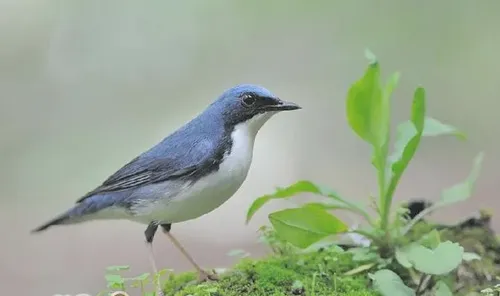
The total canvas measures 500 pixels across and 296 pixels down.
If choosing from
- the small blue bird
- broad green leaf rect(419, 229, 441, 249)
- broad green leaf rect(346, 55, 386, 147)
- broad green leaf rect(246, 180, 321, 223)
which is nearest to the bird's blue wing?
the small blue bird

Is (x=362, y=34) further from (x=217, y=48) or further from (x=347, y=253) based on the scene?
(x=347, y=253)

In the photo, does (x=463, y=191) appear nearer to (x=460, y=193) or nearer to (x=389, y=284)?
(x=460, y=193)

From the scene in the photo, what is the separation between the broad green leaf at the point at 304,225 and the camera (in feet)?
7.43

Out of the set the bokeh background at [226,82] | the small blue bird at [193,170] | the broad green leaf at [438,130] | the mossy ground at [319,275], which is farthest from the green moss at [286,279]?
the bokeh background at [226,82]

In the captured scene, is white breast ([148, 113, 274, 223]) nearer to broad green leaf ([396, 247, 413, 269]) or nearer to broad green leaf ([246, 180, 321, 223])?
broad green leaf ([246, 180, 321, 223])

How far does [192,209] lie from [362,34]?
175 inches

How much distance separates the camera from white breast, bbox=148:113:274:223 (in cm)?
233

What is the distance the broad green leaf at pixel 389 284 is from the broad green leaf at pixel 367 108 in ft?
1.63

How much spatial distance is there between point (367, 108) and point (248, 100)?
0.43 m

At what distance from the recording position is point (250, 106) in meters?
2.41

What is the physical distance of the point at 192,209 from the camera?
2367 millimetres

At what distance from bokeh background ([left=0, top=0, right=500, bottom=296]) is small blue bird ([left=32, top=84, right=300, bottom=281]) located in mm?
3148

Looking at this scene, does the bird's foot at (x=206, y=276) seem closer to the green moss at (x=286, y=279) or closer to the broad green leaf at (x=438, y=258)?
the green moss at (x=286, y=279)

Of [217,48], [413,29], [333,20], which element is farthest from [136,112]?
[413,29]
